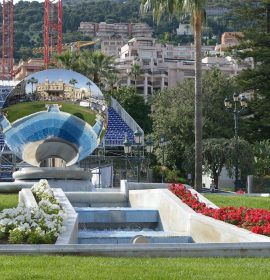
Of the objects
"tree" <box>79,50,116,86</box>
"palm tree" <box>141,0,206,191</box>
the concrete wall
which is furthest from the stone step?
"tree" <box>79,50,116,86</box>

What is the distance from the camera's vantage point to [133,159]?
4762cm

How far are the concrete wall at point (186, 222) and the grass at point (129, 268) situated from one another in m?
1.96

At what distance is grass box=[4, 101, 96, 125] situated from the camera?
23969 mm

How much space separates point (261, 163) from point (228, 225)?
34.3m

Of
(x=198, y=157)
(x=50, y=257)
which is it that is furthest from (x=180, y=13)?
(x=50, y=257)

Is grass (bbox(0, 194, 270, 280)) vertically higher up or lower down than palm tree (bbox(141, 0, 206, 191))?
lower down

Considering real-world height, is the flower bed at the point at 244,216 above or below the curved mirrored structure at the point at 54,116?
below

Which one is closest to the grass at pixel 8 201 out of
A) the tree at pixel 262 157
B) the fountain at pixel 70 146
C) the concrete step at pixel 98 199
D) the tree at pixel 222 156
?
the fountain at pixel 70 146

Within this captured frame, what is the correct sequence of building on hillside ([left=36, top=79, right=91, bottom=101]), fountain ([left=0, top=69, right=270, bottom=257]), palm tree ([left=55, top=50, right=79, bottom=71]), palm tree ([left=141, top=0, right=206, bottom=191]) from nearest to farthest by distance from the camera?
fountain ([left=0, top=69, right=270, bottom=257])
building on hillside ([left=36, top=79, right=91, bottom=101])
palm tree ([left=141, top=0, right=206, bottom=191])
palm tree ([left=55, top=50, right=79, bottom=71])

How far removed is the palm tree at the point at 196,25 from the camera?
29.2 metres

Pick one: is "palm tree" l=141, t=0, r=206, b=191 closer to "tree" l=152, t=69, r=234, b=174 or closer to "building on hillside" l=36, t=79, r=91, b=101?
"building on hillside" l=36, t=79, r=91, b=101

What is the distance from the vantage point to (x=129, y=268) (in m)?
8.43

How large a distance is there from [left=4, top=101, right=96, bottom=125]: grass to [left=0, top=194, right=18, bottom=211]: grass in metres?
3.43

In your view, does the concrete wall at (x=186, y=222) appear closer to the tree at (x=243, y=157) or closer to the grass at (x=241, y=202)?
the grass at (x=241, y=202)
